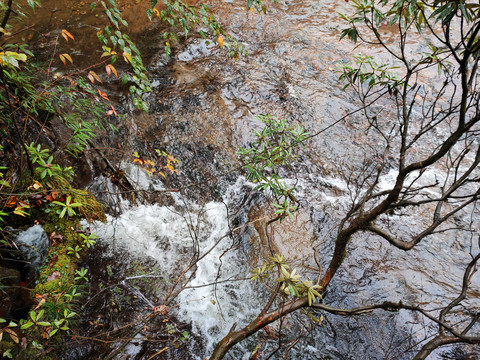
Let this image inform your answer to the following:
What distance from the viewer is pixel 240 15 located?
313 inches

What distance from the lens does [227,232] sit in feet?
13.2

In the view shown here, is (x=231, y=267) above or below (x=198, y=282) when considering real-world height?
above

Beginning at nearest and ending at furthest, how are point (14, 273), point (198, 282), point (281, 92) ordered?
point (14, 273) < point (198, 282) < point (281, 92)

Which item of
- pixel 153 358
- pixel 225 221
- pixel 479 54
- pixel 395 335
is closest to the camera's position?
pixel 479 54

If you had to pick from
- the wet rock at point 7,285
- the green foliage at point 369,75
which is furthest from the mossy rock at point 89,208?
the green foliage at point 369,75

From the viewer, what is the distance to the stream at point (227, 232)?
10.3 ft

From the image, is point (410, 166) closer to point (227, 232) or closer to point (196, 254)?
point (227, 232)

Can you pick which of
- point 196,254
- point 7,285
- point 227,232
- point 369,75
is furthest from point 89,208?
point 369,75

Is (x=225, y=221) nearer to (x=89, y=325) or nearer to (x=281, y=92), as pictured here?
(x=89, y=325)

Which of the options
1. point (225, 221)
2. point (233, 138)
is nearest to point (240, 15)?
point (233, 138)

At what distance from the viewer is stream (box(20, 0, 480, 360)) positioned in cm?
315

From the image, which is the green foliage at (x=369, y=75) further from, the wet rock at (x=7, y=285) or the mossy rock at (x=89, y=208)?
the wet rock at (x=7, y=285)

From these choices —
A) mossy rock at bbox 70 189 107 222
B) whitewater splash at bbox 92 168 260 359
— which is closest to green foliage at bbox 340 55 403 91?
whitewater splash at bbox 92 168 260 359

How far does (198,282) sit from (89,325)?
132 centimetres
